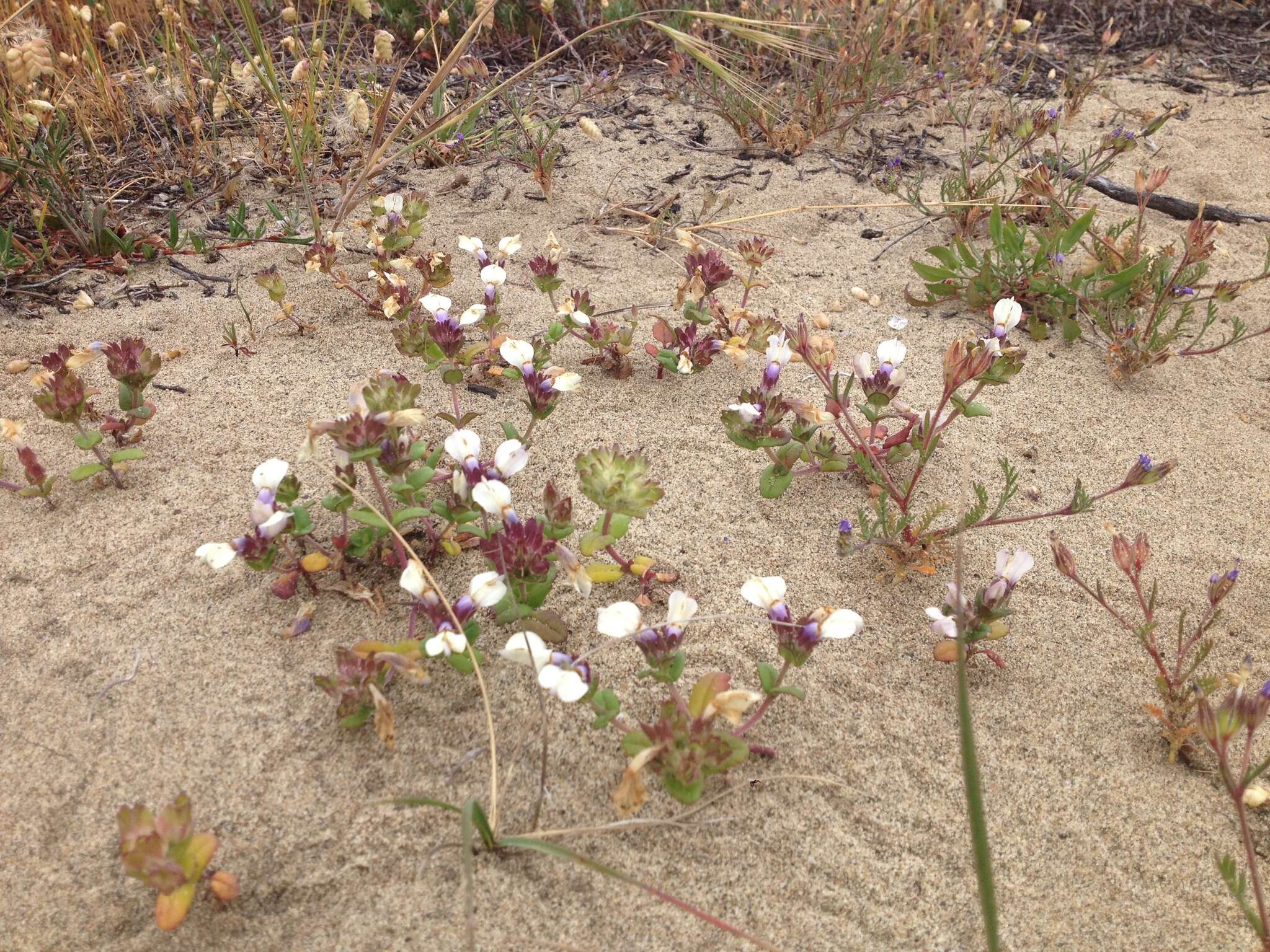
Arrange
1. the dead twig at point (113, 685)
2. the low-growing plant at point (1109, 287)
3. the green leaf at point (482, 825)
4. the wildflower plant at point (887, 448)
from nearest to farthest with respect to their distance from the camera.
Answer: the green leaf at point (482, 825) < the dead twig at point (113, 685) < the wildflower plant at point (887, 448) < the low-growing plant at point (1109, 287)

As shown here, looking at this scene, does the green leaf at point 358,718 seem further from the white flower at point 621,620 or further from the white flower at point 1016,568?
the white flower at point 1016,568

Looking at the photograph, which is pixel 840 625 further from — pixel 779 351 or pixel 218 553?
pixel 218 553

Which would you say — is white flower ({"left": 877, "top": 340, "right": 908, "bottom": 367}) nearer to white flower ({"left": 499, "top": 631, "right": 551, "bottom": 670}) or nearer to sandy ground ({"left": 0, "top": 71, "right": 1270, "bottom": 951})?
sandy ground ({"left": 0, "top": 71, "right": 1270, "bottom": 951})

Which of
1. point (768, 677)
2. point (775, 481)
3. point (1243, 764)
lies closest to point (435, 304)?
point (775, 481)

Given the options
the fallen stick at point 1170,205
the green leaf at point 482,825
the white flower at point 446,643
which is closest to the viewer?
the green leaf at point 482,825

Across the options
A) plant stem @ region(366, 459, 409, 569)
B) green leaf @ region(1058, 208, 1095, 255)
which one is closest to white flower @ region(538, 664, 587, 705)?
plant stem @ region(366, 459, 409, 569)

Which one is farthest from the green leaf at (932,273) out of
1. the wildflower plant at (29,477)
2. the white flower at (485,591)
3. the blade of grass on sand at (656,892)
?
the wildflower plant at (29,477)
